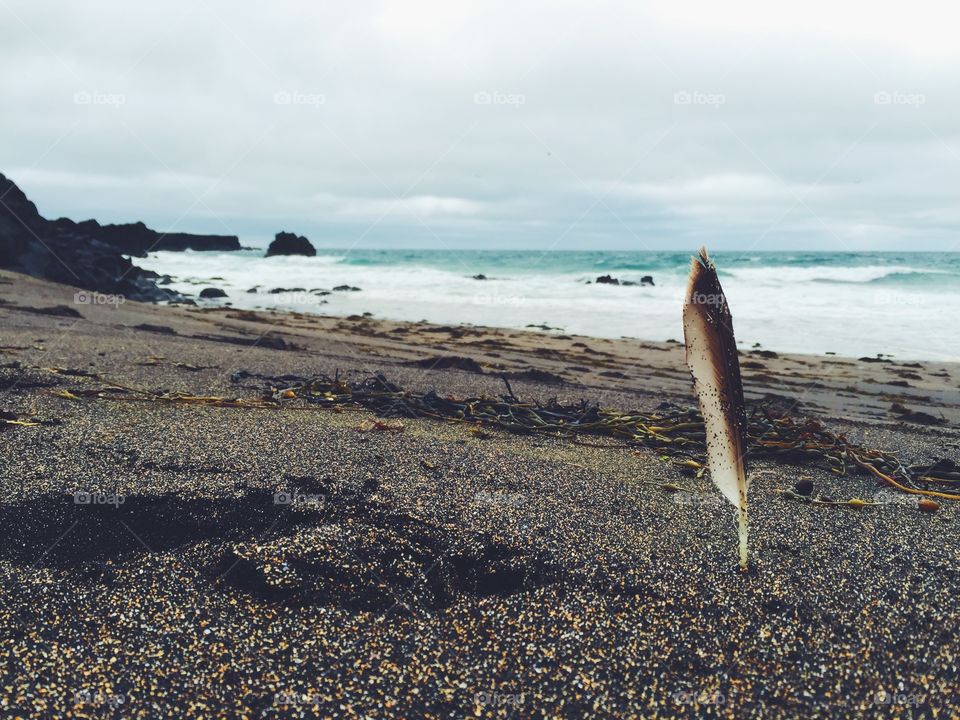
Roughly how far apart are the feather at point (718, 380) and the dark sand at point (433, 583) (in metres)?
0.36

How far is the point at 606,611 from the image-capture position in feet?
6.81

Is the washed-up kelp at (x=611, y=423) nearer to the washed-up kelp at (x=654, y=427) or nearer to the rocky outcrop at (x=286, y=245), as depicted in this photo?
the washed-up kelp at (x=654, y=427)

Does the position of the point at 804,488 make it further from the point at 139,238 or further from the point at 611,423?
the point at 139,238

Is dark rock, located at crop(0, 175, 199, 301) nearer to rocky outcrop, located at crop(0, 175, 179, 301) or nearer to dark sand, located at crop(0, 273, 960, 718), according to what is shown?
rocky outcrop, located at crop(0, 175, 179, 301)

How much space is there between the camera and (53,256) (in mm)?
15820

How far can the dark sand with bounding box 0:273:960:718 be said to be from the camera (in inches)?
70.2

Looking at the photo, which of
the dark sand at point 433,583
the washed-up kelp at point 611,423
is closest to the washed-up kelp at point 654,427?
the washed-up kelp at point 611,423

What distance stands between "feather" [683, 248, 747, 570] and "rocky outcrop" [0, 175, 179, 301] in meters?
15.2

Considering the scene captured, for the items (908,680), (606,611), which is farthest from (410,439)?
(908,680)

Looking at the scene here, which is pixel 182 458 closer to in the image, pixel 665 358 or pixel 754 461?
pixel 754 461

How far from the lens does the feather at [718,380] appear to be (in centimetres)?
199

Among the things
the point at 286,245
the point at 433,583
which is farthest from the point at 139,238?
the point at 433,583

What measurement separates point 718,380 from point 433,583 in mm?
1132

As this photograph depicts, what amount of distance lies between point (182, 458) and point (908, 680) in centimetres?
284
